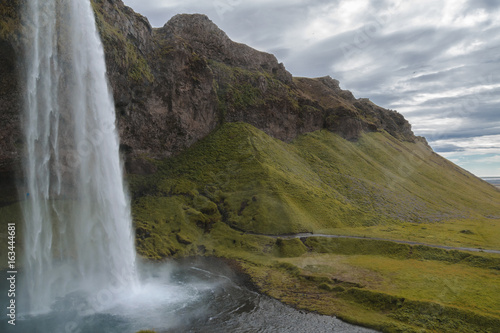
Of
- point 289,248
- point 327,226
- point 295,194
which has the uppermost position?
point 295,194

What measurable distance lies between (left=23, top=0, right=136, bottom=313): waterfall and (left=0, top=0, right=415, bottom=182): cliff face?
4.00 meters

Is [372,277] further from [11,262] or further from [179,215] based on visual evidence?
[11,262]

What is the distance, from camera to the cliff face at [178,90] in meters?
40.9

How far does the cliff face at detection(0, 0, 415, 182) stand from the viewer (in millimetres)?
40938

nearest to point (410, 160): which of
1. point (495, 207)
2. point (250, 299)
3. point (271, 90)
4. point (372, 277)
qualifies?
point (495, 207)

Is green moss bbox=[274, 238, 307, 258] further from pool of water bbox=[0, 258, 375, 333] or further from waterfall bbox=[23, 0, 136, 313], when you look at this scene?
waterfall bbox=[23, 0, 136, 313]

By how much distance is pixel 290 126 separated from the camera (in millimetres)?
101500

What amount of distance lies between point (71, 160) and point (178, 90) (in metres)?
36.0

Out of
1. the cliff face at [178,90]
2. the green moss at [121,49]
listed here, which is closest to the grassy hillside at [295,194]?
the cliff face at [178,90]

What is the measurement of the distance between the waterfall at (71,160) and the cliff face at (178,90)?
3997 mm

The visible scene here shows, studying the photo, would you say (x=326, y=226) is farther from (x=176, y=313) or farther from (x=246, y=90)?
(x=246, y=90)

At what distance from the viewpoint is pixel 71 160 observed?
136ft
